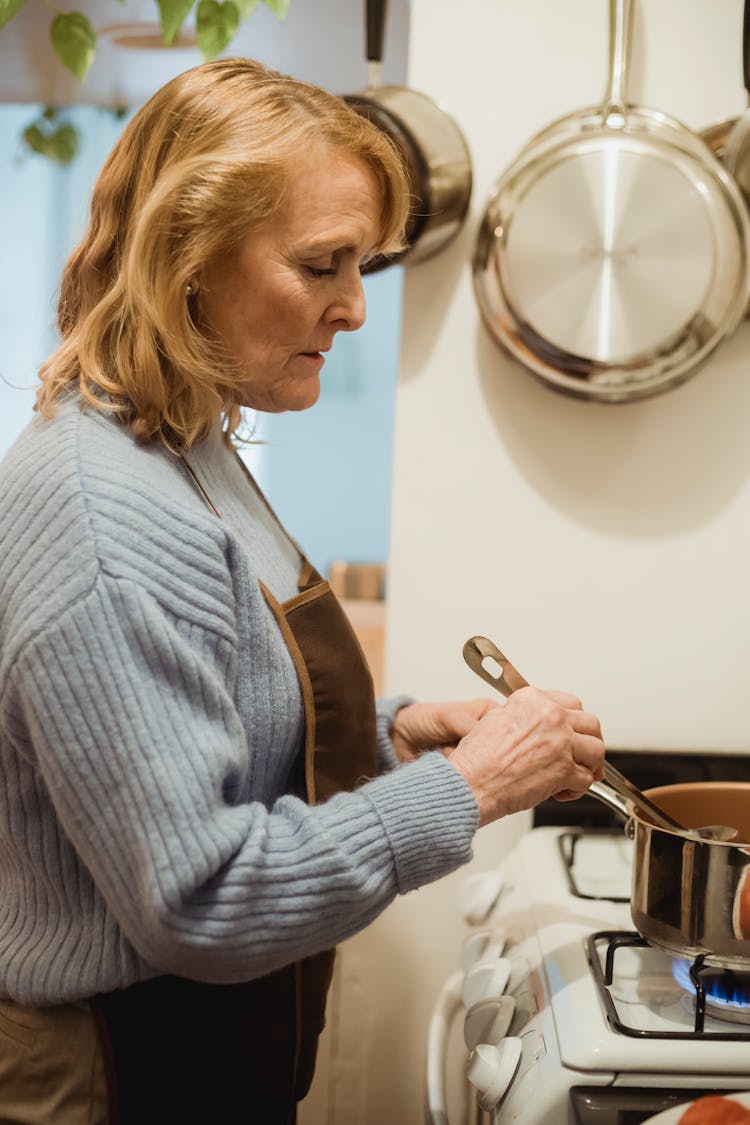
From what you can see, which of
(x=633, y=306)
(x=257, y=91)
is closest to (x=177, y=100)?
(x=257, y=91)

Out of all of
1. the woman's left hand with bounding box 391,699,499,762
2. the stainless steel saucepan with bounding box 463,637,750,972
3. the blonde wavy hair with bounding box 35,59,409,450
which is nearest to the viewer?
the blonde wavy hair with bounding box 35,59,409,450

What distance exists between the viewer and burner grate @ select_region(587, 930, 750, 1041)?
85 centimetres

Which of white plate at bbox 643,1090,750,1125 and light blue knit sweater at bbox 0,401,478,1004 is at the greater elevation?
light blue knit sweater at bbox 0,401,478,1004

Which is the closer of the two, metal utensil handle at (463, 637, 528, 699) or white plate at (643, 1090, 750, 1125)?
white plate at (643, 1090, 750, 1125)

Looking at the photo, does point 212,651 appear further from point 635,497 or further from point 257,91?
point 635,497

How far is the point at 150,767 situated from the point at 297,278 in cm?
37

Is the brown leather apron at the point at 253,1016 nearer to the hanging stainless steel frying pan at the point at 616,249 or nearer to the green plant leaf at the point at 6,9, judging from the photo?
the hanging stainless steel frying pan at the point at 616,249

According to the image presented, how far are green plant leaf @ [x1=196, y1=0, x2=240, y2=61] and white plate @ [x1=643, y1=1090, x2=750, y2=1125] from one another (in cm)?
115

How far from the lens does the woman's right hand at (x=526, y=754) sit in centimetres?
83

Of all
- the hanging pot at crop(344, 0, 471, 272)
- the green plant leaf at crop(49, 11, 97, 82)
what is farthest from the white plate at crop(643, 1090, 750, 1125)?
the green plant leaf at crop(49, 11, 97, 82)

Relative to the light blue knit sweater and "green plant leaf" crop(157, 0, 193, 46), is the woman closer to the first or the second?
the light blue knit sweater

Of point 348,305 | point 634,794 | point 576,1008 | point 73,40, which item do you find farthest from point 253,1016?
point 73,40

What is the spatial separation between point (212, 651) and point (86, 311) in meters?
0.28

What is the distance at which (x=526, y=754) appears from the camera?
33.5 inches
